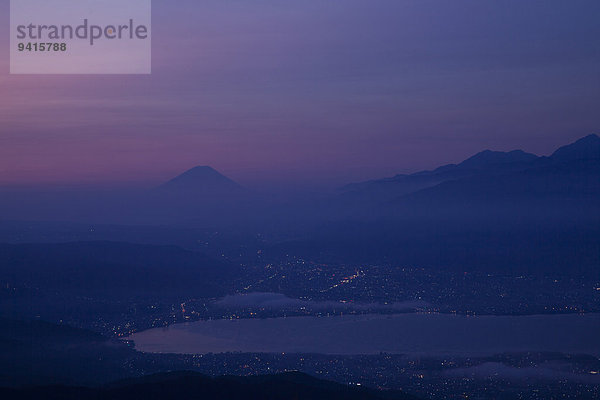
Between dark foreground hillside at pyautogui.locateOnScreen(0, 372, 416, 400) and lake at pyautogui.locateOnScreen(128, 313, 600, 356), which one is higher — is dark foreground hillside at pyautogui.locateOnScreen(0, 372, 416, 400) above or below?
above

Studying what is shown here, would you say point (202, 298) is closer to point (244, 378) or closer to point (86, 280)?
point (86, 280)

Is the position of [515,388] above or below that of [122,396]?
below

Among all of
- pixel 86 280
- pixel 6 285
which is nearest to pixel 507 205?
pixel 86 280

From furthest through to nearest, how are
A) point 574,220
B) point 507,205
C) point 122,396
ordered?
point 507,205 → point 574,220 → point 122,396

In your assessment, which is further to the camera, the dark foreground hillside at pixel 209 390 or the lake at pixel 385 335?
the lake at pixel 385 335

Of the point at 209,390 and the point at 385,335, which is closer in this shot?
the point at 209,390

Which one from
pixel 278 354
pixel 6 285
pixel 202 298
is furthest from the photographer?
pixel 202 298

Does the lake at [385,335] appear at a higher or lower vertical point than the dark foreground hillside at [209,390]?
lower

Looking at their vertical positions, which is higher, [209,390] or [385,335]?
[209,390]
